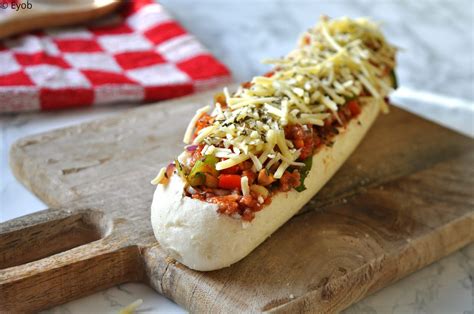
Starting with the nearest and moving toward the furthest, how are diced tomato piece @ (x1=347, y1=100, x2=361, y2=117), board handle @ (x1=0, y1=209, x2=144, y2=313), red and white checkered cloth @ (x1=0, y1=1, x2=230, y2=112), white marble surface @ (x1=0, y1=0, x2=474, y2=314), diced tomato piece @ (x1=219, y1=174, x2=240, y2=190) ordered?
board handle @ (x1=0, y1=209, x2=144, y2=313) < diced tomato piece @ (x1=219, y1=174, x2=240, y2=190) < white marble surface @ (x1=0, y1=0, x2=474, y2=314) < diced tomato piece @ (x1=347, y1=100, x2=361, y2=117) < red and white checkered cloth @ (x1=0, y1=1, x2=230, y2=112)

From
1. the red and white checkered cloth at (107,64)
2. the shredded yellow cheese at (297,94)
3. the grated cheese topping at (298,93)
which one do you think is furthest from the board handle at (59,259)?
the red and white checkered cloth at (107,64)

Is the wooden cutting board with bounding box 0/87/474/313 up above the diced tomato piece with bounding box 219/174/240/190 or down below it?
below

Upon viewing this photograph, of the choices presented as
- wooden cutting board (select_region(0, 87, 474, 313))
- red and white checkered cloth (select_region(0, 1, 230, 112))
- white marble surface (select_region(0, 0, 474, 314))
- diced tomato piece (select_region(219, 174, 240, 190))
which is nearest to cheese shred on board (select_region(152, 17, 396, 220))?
diced tomato piece (select_region(219, 174, 240, 190))

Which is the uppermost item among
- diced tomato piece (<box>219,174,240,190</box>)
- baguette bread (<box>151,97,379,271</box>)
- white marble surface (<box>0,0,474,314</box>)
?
diced tomato piece (<box>219,174,240,190</box>)

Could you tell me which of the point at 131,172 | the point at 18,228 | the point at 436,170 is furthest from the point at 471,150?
the point at 18,228

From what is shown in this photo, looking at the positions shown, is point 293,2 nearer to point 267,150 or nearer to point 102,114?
point 102,114

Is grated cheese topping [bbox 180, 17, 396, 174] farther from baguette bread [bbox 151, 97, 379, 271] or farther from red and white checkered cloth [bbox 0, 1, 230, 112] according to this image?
red and white checkered cloth [bbox 0, 1, 230, 112]

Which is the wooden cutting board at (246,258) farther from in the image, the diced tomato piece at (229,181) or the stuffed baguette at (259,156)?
the diced tomato piece at (229,181)
